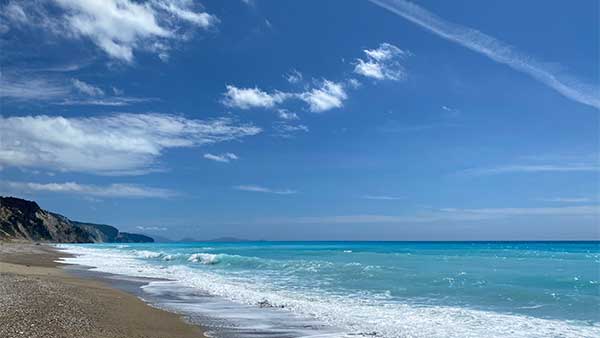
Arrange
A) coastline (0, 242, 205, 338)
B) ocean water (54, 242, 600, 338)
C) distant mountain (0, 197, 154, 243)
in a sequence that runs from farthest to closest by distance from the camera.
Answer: distant mountain (0, 197, 154, 243) → ocean water (54, 242, 600, 338) → coastline (0, 242, 205, 338)

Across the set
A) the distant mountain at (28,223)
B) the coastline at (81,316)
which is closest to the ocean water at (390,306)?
the coastline at (81,316)

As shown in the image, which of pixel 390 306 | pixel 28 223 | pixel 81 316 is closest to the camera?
pixel 81 316

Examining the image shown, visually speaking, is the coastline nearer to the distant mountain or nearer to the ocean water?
the ocean water

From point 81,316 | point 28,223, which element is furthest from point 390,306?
point 28,223

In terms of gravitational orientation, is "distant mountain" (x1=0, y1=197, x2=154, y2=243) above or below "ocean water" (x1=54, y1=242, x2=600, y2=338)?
above

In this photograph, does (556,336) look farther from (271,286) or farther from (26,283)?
(26,283)

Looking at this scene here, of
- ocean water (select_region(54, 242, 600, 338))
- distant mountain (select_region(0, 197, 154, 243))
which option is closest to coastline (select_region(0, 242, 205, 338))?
ocean water (select_region(54, 242, 600, 338))

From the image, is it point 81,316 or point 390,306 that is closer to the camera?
point 81,316

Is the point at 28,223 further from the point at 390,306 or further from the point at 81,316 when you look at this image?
the point at 390,306

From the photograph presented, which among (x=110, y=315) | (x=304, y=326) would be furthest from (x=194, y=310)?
(x=304, y=326)

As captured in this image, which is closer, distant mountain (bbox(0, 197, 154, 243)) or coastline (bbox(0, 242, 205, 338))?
coastline (bbox(0, 242, 205, 338))

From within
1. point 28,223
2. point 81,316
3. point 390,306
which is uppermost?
point 28,223

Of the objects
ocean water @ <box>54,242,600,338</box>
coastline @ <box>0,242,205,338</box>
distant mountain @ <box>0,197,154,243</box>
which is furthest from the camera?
distant mountain @ <box>0,197,154,243</box>

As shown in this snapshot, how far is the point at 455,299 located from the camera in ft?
58.9
